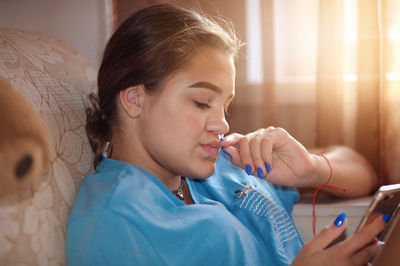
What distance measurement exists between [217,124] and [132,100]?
21 centimetres

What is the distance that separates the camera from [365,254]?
756mm

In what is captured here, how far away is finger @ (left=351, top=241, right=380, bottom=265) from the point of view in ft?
2.43

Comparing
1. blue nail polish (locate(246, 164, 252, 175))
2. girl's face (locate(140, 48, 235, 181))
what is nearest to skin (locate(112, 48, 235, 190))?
girl's face (locate(140, 48, 235, 181))

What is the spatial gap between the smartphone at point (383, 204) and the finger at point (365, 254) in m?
0.02

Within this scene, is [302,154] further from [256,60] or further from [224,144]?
[256,60]

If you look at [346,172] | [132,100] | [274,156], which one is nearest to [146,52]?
[132,100]

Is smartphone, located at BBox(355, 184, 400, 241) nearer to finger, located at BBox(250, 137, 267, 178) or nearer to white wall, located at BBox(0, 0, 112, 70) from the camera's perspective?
finger, located at BBox(250, 137, 267, 178)

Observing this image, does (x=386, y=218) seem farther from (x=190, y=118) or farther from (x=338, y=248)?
(x=190, y=118)

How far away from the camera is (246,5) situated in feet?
5.74

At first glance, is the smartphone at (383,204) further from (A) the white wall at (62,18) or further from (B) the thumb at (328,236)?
(A) the white wall at (62,18)

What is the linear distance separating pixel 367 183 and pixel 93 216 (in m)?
0.96

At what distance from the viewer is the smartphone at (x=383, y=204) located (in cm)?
71

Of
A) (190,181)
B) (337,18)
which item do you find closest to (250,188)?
(190,181)

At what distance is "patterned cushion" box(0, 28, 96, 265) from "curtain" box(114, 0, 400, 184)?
488mm
